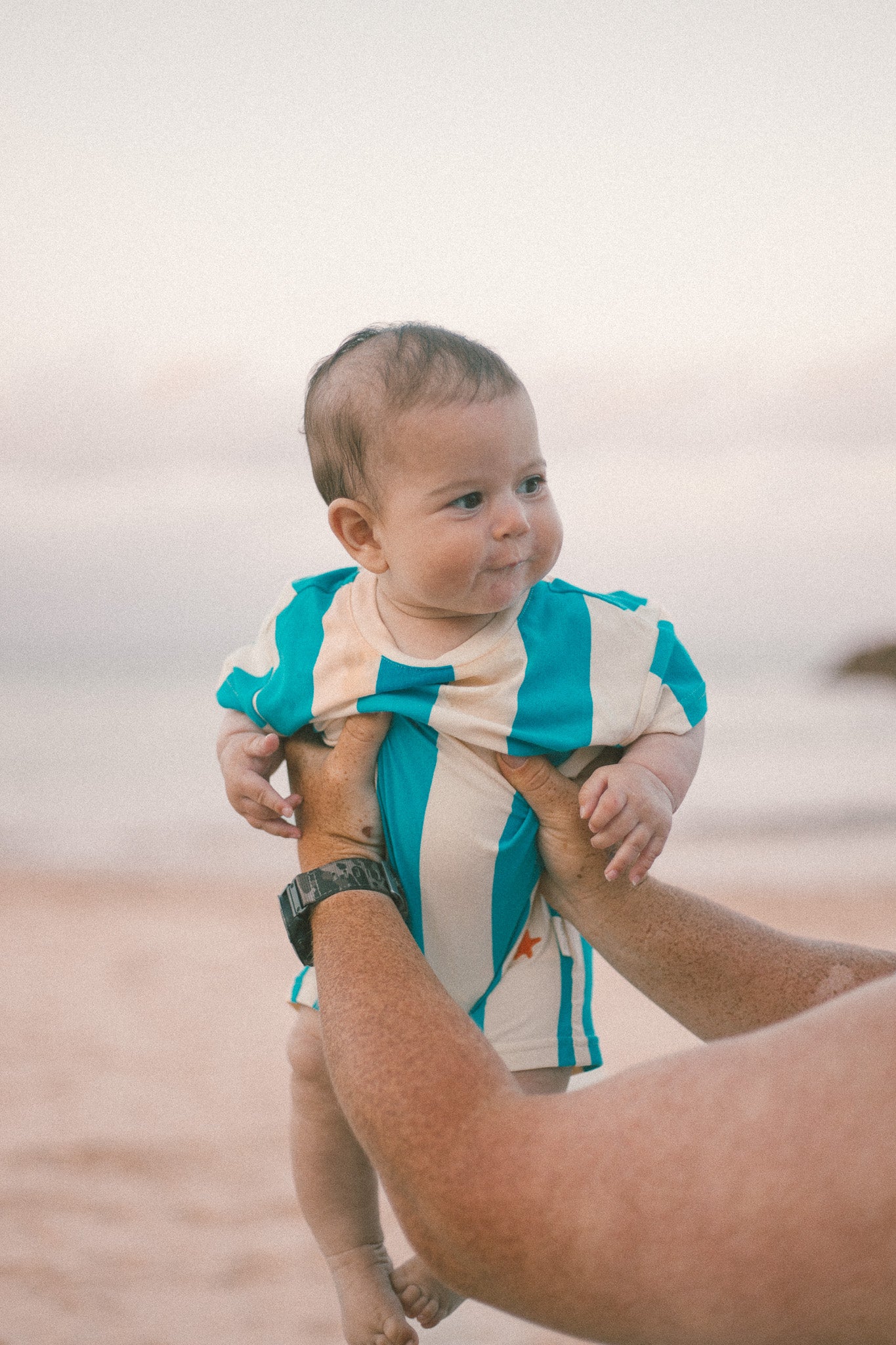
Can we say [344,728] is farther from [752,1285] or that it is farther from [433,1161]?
[752,1285]

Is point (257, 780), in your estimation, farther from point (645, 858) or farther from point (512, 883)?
point (645, 858)

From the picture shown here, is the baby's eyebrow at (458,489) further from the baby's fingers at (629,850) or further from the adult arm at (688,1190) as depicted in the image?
the adult arm at (688,1190)

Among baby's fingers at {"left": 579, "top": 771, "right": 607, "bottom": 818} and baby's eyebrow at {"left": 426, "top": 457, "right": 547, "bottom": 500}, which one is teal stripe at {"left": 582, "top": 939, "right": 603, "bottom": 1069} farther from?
baby's eyebrow at {"left": 426, "top": 457, "right": 547, "bottom": 500}

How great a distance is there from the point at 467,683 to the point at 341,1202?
871mm

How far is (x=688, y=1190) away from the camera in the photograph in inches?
38.3

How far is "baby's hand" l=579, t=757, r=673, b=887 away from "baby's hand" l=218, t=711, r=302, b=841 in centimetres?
41

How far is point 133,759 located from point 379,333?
45.9ft

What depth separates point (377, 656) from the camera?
5.80 ft

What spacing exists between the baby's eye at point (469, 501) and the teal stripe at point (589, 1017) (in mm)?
666

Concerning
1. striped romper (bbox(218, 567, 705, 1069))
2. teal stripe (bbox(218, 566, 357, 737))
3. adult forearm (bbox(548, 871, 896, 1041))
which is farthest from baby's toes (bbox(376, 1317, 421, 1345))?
teal stripe (bbox(218, 566, 357, 737))

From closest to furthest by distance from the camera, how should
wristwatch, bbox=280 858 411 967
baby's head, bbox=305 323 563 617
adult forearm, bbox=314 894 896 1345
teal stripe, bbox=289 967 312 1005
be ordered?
adult forearm, bbox=314 894 896 1345
wristwatch, bbox=280 858 411 967
baby's head, bbox=305 323 563 617
teal stripe, bbox=289 967 312 1005

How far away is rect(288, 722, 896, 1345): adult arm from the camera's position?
94cm

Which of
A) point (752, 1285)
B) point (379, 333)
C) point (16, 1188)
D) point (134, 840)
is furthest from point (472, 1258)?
point (134, 840)

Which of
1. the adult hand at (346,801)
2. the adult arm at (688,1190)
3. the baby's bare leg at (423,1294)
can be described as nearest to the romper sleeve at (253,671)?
the adult hand at (346,801)
